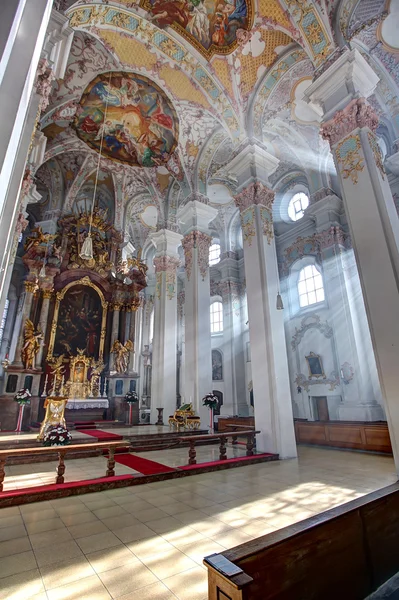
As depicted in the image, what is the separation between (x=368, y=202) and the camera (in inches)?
226

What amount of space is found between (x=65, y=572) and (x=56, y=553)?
38 cm

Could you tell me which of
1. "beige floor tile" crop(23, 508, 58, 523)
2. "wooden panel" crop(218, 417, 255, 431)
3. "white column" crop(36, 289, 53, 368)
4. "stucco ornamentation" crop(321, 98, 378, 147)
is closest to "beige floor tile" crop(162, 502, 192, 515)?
"beige floor tile" crop(23, 508, 58, 523)

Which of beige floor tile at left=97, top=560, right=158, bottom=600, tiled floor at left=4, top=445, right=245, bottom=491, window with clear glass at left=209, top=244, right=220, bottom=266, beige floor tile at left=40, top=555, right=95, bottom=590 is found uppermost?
window with clear glass at left=209, top=244, right=220, bottom=266

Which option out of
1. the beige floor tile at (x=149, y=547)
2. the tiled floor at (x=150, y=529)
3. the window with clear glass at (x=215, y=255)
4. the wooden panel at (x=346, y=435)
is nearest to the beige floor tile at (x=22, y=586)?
the tiled floor at (x=150, y=529)

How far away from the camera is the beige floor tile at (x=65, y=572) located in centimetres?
235

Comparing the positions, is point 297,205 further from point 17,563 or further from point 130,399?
point 17,563

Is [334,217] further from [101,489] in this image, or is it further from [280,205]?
[101,489]

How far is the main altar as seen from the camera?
1212cm

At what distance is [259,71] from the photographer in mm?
9094

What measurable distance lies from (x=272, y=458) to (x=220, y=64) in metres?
10.9

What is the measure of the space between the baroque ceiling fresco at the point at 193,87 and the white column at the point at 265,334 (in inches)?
95.9

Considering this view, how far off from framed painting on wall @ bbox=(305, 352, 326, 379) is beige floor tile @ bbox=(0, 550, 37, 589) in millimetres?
11954

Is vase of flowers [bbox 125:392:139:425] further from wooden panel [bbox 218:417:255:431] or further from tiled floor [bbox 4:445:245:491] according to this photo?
tiled floor [bbox 4:445:245:491]

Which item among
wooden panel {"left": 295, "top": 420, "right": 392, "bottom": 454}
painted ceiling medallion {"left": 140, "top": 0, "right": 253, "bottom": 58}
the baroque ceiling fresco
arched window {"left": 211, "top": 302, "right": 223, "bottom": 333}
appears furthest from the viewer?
arched window {"left": 211, "top": 302, "right": 223, "bottom": 333}
